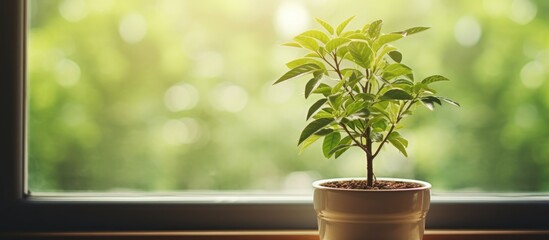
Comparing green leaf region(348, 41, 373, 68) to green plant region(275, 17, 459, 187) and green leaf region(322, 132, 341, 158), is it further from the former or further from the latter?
green leaf region(322, 132, 341, 158)

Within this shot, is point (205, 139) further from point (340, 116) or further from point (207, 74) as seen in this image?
point (340, 116)

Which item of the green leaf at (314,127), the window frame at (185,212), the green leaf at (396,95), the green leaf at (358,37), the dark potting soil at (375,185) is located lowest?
the window frame at (185,212)

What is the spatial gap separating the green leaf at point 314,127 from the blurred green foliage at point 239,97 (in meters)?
0.33

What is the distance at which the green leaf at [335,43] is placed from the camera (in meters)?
1.01

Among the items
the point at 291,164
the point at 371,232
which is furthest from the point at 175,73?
the point at 371,232

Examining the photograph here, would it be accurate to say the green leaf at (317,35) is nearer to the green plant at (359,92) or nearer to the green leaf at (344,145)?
the green plant at (359,92)

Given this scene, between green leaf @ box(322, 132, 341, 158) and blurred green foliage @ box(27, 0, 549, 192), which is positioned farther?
blurred green foliage @ box(27, 0, 549, 192)

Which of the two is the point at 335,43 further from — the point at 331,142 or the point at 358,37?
the point at 331,142

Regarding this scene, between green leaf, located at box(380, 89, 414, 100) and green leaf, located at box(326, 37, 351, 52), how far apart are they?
110 millimetres

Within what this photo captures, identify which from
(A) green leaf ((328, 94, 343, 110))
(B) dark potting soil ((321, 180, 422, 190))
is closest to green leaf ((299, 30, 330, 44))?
(A) green leaf ((328, 94, 343, 110))

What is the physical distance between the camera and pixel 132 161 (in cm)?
134

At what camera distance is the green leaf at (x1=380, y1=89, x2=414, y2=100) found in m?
0.99

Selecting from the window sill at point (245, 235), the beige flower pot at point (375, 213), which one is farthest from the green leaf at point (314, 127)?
the window sill at point (245, 235)

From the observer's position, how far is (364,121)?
1.04 m
